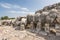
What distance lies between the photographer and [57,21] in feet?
32.0

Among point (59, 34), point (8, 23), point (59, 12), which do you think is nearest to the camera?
point (59, 34)

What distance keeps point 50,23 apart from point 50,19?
474 mm

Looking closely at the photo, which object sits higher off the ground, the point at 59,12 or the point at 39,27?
the point at 59,12

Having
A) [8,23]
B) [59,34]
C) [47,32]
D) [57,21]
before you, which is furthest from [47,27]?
[8,23]

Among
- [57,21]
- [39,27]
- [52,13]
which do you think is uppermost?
[52,13]

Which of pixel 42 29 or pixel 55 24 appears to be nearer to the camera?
pixel 55 24

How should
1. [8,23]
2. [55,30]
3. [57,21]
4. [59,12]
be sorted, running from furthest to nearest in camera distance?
[8,23] < [59,12] < [57,21] < [55,30]

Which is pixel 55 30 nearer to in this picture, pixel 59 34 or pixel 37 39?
pixel 59 34

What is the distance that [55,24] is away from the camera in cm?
977

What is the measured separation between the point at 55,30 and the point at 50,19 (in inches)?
65.9

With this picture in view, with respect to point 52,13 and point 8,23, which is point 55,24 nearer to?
point 52,13

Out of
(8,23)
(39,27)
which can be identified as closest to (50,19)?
(39,27)

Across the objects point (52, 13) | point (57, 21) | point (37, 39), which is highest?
point (52, 13)

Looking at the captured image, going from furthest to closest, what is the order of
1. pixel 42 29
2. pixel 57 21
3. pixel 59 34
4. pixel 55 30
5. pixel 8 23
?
pixel 8 23, pixel 42 29, pixel 57 21, pixel 55 30, pixel 59 34
